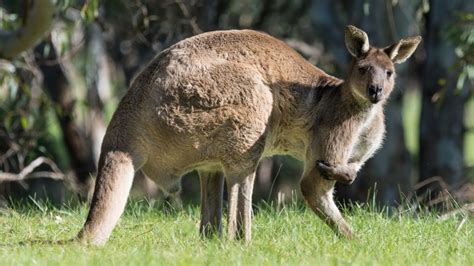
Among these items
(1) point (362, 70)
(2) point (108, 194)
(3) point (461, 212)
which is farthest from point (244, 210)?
(3) point (461, 212)

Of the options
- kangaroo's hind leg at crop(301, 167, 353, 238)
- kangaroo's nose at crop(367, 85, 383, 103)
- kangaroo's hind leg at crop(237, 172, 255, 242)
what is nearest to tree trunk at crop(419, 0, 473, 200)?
kangaroo's nose at crop(367, 85, 383, 103)

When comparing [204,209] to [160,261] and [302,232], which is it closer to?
[302,232]

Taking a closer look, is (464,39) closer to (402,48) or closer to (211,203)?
(402,48)

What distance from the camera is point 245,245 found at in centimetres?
668

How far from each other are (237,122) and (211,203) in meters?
0.71

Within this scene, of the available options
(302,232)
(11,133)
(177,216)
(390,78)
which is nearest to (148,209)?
(177,216)

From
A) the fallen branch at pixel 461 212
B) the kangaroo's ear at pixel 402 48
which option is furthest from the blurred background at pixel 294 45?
the kangaroo's ear at pixel 402 48

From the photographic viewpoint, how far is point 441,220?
768 centimetres

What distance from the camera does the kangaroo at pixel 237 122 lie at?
679 cm

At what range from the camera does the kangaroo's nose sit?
7.29m

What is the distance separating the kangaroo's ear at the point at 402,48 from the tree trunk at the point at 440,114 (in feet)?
15.8

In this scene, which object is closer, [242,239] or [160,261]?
[160,261]

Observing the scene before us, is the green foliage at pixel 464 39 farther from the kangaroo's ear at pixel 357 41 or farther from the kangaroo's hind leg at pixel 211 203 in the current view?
the kangaroo's hind leg at pixel 211 203

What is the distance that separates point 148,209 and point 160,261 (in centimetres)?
267
